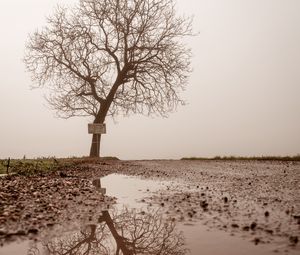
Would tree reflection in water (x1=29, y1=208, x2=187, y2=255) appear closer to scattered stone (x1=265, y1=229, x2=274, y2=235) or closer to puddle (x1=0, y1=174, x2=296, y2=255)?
puddle (x1=0, y1=174, x2=296, y2=255)

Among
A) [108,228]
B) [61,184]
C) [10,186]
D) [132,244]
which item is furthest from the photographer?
[61,184]

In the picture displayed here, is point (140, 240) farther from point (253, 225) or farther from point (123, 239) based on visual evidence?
point (253, 225)

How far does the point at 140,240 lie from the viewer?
607 cm

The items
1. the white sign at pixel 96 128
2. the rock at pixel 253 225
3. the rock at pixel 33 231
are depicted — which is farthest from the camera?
the white sign at pixel 96 128

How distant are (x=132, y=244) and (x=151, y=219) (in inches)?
62.9

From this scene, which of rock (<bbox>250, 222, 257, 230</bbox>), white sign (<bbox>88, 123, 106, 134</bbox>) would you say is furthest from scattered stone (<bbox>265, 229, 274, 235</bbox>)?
white sign (<bbox>88, 123, 106, 134</bbox>)

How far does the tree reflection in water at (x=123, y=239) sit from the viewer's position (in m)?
5.54

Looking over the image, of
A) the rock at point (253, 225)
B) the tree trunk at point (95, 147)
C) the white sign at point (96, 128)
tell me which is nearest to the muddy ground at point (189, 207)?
the rock at point (253, 225)

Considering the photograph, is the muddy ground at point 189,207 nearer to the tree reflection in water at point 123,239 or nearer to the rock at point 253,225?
the rock at point 253,225

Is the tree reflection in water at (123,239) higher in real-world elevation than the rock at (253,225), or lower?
lower

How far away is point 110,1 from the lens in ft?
107

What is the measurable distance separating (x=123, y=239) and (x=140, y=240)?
0.96 ft

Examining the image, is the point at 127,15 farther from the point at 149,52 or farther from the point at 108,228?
the point at 108,228

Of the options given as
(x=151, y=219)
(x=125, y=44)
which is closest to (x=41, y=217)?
(x=151, y=219)
